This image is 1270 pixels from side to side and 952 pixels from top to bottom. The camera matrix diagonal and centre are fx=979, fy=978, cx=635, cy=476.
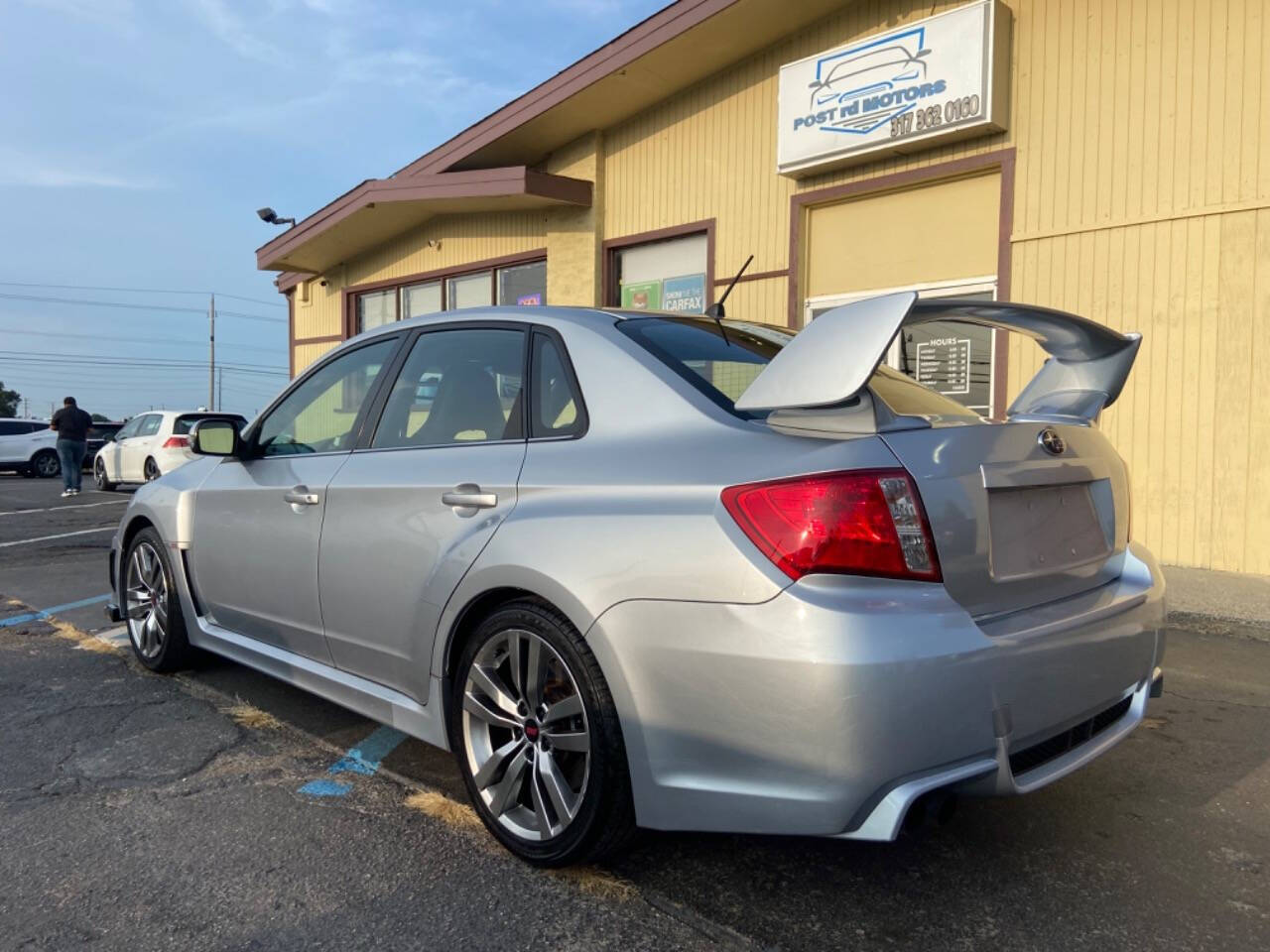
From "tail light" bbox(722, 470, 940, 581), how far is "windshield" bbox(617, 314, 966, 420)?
13.2 inches

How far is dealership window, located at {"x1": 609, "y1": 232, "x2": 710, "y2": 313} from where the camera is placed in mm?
10570

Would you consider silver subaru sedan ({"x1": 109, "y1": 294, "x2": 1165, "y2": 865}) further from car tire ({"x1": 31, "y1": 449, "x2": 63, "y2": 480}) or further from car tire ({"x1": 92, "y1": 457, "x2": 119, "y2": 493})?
car tire ({"x1": 31, "y1": 449, "x2": 63, "y2": 480})

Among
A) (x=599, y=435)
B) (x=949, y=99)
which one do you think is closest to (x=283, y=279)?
(x=949, y=99)

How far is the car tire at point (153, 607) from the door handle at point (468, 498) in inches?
82.9

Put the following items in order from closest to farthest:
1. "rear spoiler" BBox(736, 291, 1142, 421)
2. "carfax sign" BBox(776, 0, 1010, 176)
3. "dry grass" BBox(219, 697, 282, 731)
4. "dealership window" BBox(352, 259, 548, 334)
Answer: "rear spoiler" BBox(736, 291, 1142, 421), "dry grass" BBox(219, 697, 282, 731), "carfax sign" BBox(776, 0, 1010, 176), "dealership window" BBox(352, 259, 548, 334)

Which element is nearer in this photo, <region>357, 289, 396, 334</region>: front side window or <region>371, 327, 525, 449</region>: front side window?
<region>371, 327, 525, 449</region>: front side window

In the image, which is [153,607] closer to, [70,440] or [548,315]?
[548,315]

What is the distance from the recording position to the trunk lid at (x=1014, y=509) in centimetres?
224

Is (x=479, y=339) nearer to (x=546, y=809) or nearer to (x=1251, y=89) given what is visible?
(x=546, y=809)

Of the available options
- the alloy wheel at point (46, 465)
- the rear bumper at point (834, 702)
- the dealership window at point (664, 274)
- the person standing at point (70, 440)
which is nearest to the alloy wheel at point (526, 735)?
the rear bumper at point (834, 702)

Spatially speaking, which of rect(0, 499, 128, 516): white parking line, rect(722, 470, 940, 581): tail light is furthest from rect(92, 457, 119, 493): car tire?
rect(722, 470, 940, 581): tail light

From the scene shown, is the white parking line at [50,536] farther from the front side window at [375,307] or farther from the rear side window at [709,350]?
the rear side window at [709,350]

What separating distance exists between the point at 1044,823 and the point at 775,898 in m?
0.99

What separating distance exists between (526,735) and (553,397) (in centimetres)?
96
